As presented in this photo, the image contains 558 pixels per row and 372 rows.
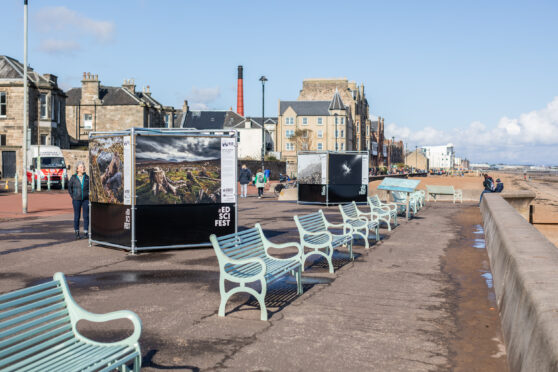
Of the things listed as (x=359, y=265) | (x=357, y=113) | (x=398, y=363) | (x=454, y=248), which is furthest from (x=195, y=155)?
(x=357, y=113)

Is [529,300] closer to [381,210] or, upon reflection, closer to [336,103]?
[381,210]

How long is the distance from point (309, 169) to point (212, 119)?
217 feet

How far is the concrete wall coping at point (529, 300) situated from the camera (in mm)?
3881

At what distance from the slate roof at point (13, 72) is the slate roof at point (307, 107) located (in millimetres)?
60674

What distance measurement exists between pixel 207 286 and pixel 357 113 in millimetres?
113255

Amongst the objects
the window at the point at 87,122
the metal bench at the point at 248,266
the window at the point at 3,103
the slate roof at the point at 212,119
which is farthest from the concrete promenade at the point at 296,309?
the slate roof at the point at 212,119

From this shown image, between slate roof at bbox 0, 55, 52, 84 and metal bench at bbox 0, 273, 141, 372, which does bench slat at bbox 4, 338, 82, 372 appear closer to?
metal bench at bbox 0, 273, 141, 372

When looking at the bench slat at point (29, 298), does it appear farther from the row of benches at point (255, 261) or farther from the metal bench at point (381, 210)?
the metal bench at point (381, 210)

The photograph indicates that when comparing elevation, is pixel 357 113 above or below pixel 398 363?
above

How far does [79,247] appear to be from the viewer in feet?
41.3

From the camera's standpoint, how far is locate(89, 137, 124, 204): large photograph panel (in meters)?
11.9

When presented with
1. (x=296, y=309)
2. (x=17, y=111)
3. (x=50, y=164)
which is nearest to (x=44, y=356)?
(x=296, y=309)

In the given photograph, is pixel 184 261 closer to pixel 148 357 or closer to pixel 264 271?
pixel 264 271

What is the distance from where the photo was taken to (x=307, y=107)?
105 metres
